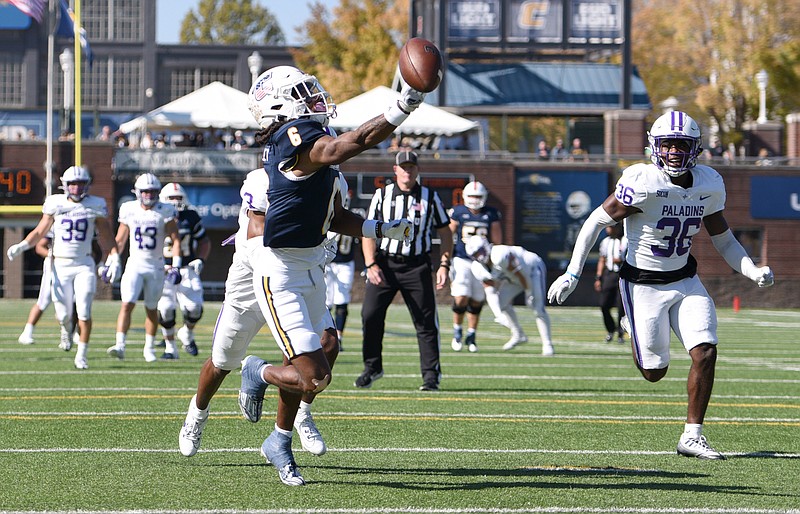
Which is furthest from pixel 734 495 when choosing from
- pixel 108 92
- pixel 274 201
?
pixel 108 92

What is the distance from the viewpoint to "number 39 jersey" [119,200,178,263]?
13.1 m

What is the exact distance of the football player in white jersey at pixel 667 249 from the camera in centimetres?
739

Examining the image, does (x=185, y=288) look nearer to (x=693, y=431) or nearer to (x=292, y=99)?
(x=693, y=431)

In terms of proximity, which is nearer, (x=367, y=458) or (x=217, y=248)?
(x=367, y=458)

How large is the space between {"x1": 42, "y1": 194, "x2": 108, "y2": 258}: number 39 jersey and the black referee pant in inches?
142

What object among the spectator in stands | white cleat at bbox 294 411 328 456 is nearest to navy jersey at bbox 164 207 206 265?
white cleat at bbox 294 411 328 456

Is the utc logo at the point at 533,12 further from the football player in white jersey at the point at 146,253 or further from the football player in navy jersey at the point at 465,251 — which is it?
the football player in white jersey at the point at 146,253

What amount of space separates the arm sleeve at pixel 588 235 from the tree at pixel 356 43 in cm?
3459

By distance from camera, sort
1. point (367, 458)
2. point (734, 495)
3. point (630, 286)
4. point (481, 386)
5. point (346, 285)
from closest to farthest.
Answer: point (734, 495) < point (367, 458) < point (630, 286) < point (481, 386) < point (346, 285)

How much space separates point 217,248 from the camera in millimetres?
34312

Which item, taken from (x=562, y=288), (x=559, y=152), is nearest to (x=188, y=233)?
(x=562, y=288)

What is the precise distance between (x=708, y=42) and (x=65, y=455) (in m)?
38.6

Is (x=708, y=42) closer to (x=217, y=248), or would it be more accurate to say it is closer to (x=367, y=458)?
(x=217, y=248)

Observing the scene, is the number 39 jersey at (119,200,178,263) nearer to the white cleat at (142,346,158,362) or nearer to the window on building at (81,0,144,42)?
the white cleat at (142,346,158,362)
